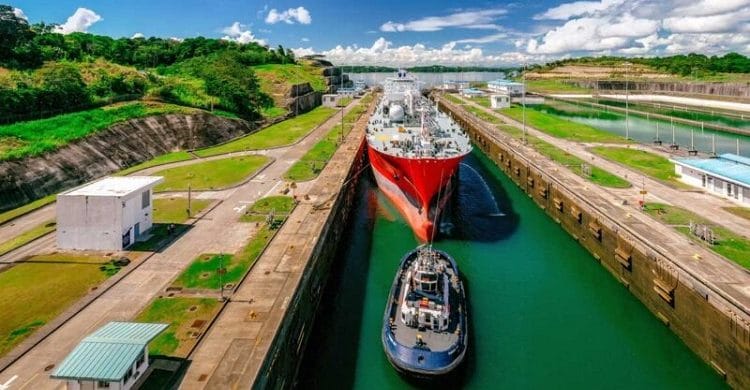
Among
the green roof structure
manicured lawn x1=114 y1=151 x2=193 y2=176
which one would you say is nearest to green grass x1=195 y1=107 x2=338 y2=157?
manicured lawn x1=114 y1=151 x2=193 y2=176

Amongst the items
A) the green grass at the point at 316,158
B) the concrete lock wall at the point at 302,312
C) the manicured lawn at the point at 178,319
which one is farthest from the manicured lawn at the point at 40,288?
the green grass at the point at 316,158

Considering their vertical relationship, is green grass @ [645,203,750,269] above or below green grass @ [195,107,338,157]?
below

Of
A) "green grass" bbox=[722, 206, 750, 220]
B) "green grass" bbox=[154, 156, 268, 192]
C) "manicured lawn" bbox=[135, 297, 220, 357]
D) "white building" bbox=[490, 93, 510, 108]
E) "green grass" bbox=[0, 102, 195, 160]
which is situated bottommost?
"manicured lawn" bbox=[135, 297, 220, 357]

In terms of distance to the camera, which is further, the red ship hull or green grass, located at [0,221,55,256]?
the red ship hull

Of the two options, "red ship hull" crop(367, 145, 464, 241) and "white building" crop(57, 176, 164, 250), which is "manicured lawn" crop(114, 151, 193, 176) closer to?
"white building" crop(57, 176, 164, 250)

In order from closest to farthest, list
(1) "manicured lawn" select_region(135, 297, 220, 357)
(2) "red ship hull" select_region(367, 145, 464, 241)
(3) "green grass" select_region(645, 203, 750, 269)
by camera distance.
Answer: (1) "manicured lawn" select_region(135, 297, 220, 357)
(3) "green grass" select_region(645, 203, 750, 269)
(2) "red ship hull" select_region(367, 145, 464, 241)

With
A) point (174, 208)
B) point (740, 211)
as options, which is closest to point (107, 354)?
point (174, 208)

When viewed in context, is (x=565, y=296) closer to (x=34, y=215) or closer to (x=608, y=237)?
(x=608, y=237)
